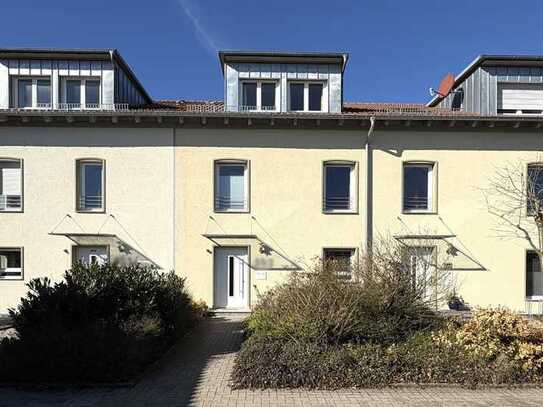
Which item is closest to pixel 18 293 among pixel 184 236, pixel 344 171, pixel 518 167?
pixel 184 236

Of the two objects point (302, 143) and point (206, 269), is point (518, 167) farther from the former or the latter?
point (206, 269)

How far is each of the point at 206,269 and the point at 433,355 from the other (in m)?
8.26

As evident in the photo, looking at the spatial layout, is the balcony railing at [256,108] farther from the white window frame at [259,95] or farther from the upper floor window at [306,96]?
the upper floor window at [306,96]

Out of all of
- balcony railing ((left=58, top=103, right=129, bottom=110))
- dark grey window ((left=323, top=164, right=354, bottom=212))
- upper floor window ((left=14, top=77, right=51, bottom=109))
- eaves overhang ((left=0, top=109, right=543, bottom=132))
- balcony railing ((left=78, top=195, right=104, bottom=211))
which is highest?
upper floor window ((left=14, top=77, right=51, bottom=109))

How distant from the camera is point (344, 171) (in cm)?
1466

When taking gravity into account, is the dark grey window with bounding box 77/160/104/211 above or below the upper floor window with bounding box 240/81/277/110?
below

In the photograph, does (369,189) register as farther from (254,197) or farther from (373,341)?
(373,341)

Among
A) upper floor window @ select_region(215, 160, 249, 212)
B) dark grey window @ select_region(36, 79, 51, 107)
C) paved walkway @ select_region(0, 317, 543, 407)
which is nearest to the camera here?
paved walkway @ select_region(0, 317, 543, 407)

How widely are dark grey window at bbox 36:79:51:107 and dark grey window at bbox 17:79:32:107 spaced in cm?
28

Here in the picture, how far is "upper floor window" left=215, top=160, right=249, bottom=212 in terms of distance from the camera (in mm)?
14352

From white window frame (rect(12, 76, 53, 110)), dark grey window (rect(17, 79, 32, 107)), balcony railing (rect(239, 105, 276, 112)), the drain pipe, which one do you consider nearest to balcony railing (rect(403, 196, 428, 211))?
the drain pipe

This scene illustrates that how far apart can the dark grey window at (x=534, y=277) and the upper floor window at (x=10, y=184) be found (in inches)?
641

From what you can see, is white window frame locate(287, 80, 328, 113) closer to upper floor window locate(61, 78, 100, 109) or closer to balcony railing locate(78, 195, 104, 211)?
upper floor window locate(61, 78, 100, 109)

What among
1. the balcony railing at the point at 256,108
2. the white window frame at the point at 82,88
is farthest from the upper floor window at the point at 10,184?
the balcony railing at the point at 256,108
